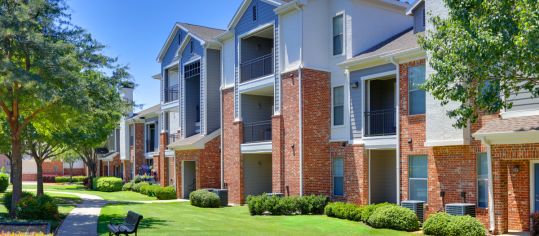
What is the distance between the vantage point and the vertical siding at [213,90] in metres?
30.9

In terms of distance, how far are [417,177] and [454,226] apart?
421 cm

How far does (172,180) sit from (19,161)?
16251 millimetres

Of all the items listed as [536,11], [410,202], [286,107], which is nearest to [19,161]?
[286,107]

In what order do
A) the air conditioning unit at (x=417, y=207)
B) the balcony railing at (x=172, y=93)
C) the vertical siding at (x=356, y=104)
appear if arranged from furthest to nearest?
the balcony railing at (x=172, y=93), the vertical siding at (x=356, y=104), the air conditioning unit at (x=417, y=207)

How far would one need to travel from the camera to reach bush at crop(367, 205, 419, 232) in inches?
662

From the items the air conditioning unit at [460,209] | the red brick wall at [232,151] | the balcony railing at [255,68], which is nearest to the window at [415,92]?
the air conditioning unit at [460,209]

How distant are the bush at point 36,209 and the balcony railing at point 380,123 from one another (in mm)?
12461

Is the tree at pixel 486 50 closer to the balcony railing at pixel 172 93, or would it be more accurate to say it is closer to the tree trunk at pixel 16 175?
the tree trunk at pixel 16 175

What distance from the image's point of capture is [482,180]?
54.7ft

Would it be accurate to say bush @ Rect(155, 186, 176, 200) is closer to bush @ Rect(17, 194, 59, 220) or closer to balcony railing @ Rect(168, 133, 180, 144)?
balcony railing @ Rect(168, 133, 180, 144)

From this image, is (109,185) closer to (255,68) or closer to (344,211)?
(255,68)

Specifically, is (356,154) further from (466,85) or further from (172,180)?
(172,180)

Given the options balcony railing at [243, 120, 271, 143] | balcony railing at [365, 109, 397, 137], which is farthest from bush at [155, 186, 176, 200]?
balcony railing at [365, 109, 397, 137]

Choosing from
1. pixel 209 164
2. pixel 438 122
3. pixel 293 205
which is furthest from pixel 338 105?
pixel 209 164
